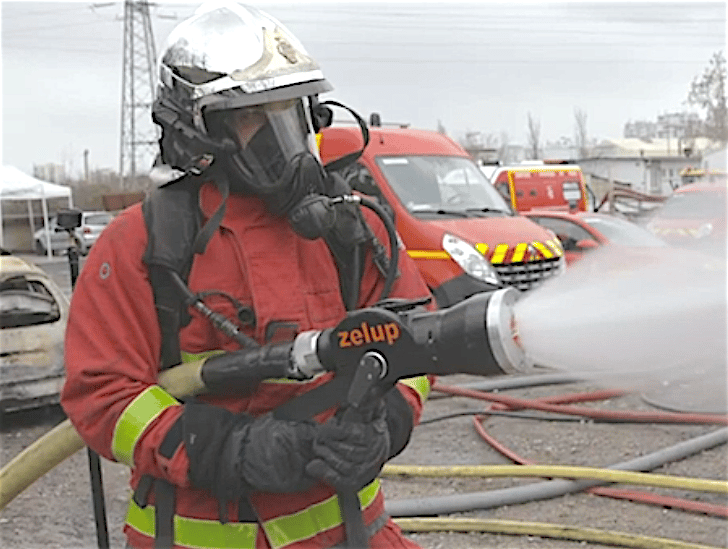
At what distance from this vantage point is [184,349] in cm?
215

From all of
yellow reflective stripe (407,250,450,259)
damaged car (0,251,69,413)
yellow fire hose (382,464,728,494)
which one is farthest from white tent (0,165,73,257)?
yellow fire hose (382,464,728,494)

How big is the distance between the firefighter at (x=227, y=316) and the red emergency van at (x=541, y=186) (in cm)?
1548

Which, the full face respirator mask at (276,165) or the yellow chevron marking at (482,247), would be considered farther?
the yellow chevron marking at (482,247)

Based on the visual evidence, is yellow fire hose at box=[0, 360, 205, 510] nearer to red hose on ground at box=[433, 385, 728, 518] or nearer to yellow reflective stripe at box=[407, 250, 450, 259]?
red hose on ground at box=[433, 385, 728, 518]

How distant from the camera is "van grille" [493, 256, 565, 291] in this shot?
9070 millimetres

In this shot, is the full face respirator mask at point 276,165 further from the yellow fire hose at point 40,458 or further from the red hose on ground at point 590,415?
the red hose on ground at point 590,415

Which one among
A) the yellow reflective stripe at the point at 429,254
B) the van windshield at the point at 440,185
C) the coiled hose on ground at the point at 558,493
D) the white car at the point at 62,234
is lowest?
the white car at the point at 62,234

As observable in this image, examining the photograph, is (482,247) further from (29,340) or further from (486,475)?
(486,475)

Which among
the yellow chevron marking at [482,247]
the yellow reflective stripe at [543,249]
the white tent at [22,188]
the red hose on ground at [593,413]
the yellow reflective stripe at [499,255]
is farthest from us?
the white tent at [22,188]

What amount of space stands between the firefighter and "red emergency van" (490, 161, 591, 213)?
15475 millimetres

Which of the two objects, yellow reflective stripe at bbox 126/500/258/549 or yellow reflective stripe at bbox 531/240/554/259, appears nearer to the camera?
yellow reflective stripe at bbox 126/500/258/549

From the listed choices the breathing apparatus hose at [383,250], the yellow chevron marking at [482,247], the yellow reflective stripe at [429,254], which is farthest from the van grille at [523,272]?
the breathing apparatus hose at [383,250]

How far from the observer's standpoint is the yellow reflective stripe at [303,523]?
209 cm

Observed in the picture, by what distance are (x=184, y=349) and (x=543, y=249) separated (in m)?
7.46
